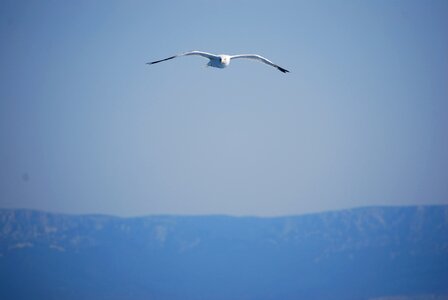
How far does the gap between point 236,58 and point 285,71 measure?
3.84m

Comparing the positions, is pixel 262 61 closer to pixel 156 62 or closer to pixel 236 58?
pixel 236 58

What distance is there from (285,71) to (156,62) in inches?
415

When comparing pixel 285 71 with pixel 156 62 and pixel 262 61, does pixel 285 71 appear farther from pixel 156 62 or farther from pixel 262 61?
pixel 156 62

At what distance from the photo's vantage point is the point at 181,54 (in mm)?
46594

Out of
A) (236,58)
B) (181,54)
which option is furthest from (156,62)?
(236,58)

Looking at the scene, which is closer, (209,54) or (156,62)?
(156,62)

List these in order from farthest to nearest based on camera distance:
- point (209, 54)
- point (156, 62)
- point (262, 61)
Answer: point (262, 61) → point (209, 54) → point (156, 62)

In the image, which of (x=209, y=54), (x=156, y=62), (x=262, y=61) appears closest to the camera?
(x=156, y=62)

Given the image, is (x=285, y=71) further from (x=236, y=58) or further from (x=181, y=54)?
(x=181, y=54)

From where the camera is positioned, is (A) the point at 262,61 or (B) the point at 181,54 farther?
(A) the point at 262,61

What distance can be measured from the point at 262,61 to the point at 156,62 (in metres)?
9.88

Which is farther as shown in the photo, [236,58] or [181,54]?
[236,58]

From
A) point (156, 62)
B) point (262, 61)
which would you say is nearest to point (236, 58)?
point (262, 61)

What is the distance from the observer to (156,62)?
144 ft
